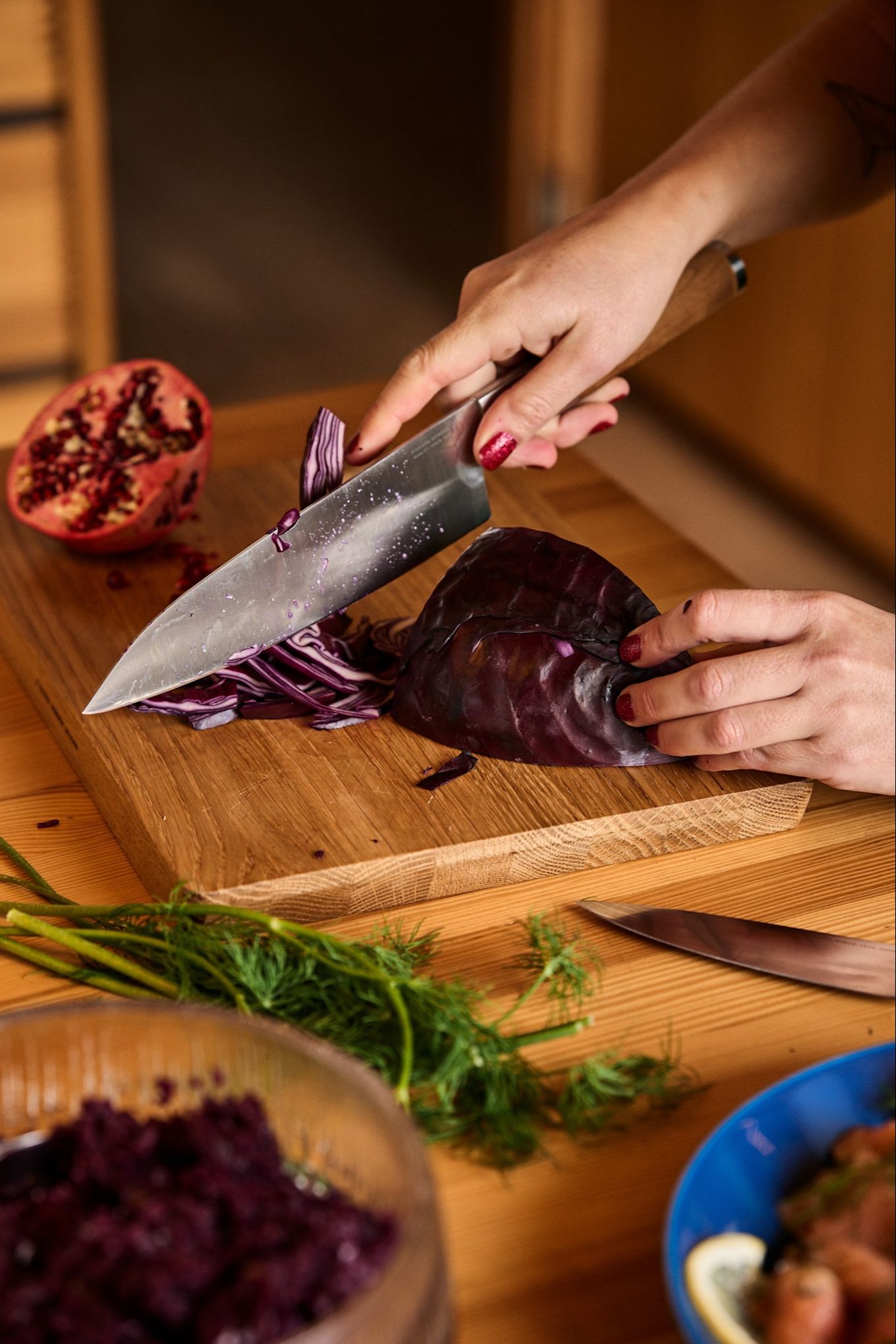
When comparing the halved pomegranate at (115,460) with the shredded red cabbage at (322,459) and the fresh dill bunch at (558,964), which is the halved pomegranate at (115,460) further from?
the fresh dill bunch at (558,964)

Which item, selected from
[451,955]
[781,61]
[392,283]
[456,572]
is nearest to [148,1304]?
[451,955]

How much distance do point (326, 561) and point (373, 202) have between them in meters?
5.28

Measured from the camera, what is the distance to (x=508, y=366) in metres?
→ 1.82

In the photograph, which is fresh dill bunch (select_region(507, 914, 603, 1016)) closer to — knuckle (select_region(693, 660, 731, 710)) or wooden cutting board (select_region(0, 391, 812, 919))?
wooden cutting board (select_region(0, 391, 812, 919))

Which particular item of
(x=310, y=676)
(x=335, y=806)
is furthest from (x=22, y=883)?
(x=310, y=676)

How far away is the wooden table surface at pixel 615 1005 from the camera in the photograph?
3.12 feet

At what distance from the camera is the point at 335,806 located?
4.63 feet

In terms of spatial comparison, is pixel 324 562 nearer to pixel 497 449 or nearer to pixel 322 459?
pixel 322 459

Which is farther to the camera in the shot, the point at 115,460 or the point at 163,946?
the point at 115,460

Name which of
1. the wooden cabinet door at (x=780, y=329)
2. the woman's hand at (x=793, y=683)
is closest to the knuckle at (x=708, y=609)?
the woman's hand at (x=793, y=683)

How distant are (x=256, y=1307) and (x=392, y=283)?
17.9 feet

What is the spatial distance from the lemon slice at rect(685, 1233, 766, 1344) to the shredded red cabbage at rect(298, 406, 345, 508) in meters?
0.95

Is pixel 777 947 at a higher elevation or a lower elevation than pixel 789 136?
lower

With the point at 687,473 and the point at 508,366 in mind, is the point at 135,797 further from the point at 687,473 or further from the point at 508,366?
the point at 687,473
